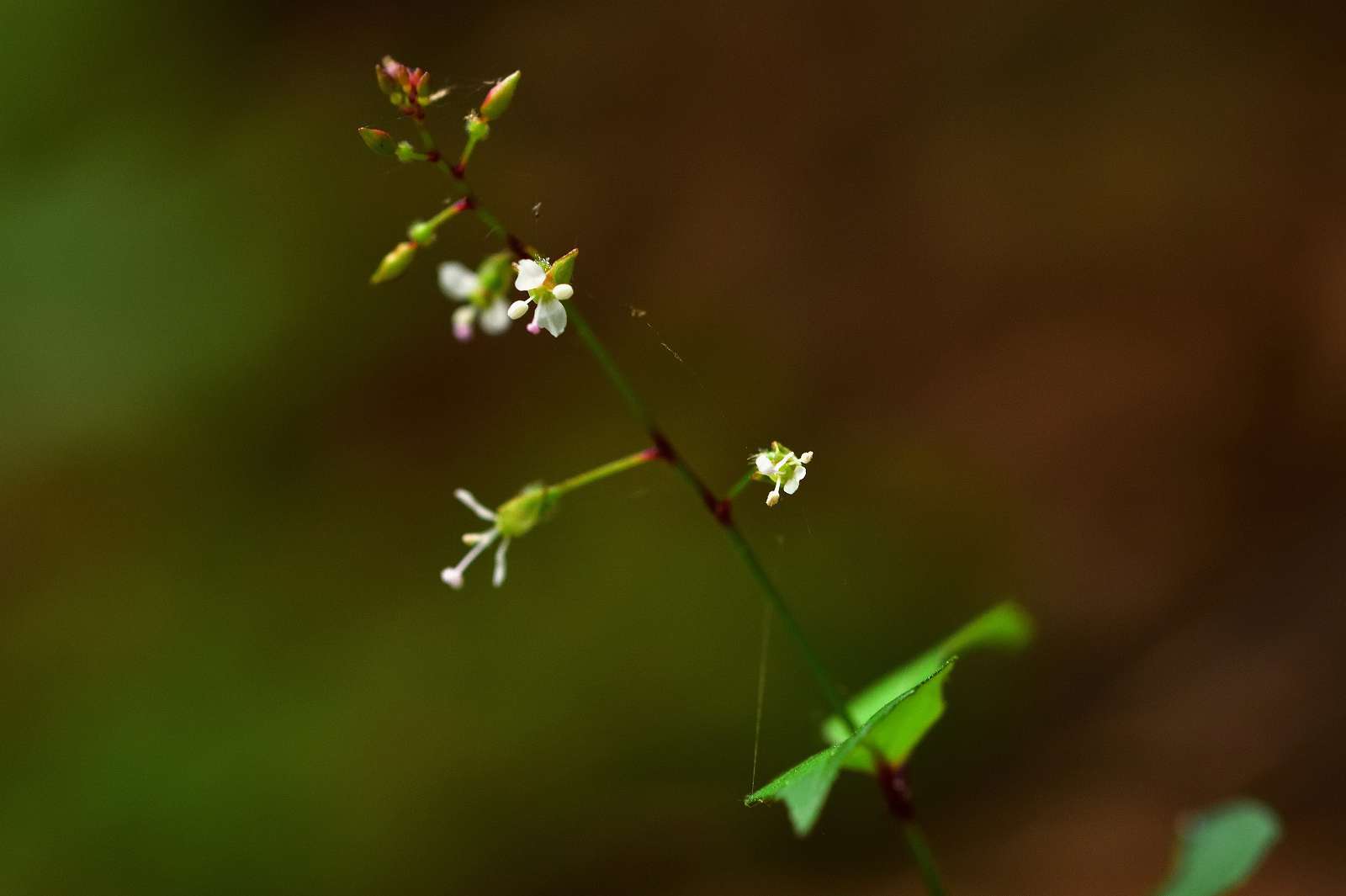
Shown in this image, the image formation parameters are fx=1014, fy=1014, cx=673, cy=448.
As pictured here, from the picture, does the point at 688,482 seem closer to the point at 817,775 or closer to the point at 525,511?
the point at 525,511

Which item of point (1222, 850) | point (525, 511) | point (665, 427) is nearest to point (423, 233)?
point (525, 511)

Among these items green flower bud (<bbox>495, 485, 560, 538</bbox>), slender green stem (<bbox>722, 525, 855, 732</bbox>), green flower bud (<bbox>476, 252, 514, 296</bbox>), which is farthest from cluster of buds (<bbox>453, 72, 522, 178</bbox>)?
slender green stem (<bbox>722, 525, 855, 732</bbox>)

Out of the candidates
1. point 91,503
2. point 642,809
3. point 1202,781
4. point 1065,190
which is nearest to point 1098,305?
point 1065,190

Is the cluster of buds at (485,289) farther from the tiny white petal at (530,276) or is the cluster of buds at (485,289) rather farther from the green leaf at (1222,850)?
the green leaf at (1222,850)

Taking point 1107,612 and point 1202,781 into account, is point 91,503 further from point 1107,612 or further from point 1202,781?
point 1202,781

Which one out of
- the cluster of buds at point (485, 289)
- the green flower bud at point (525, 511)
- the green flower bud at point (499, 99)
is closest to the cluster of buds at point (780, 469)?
the green flower bud at point (525, 511)
